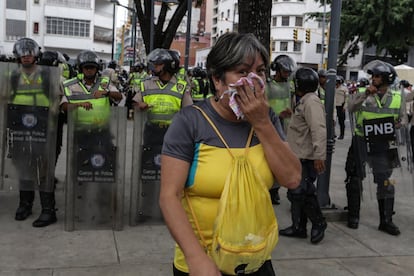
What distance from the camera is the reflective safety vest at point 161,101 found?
16.5 feet

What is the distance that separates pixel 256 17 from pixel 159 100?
5.63 ft

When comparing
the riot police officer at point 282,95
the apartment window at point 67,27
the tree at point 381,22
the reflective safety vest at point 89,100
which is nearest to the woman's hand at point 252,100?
the reflective safety vest at point 89,100

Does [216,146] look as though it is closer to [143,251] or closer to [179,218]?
[179,218]

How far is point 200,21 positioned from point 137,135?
297 ft

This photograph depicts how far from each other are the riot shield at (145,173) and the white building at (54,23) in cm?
5407

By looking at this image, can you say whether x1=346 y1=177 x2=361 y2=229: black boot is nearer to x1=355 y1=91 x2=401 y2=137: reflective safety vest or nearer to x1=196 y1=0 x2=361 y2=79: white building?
x1=355 y1=91 x2=401 y2=137: reflective safety vest

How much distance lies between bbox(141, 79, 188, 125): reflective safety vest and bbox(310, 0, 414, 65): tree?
829 inches

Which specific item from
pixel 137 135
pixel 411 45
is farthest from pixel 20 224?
pixel 411 45

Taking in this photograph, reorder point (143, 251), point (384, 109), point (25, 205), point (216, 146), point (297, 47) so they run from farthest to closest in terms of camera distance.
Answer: point (297, 47) → point (25, 205) → point (384, 109) → point (143, 251) → point (216, 146)

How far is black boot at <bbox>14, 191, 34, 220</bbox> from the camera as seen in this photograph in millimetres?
5293

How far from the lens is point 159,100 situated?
→ 199 inches

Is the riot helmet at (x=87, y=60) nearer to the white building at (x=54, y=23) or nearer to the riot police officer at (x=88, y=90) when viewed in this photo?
the riot police officer at (x=88, y=90)

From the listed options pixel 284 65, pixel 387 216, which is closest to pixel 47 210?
pixel 284 65

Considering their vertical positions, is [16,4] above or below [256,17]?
above
